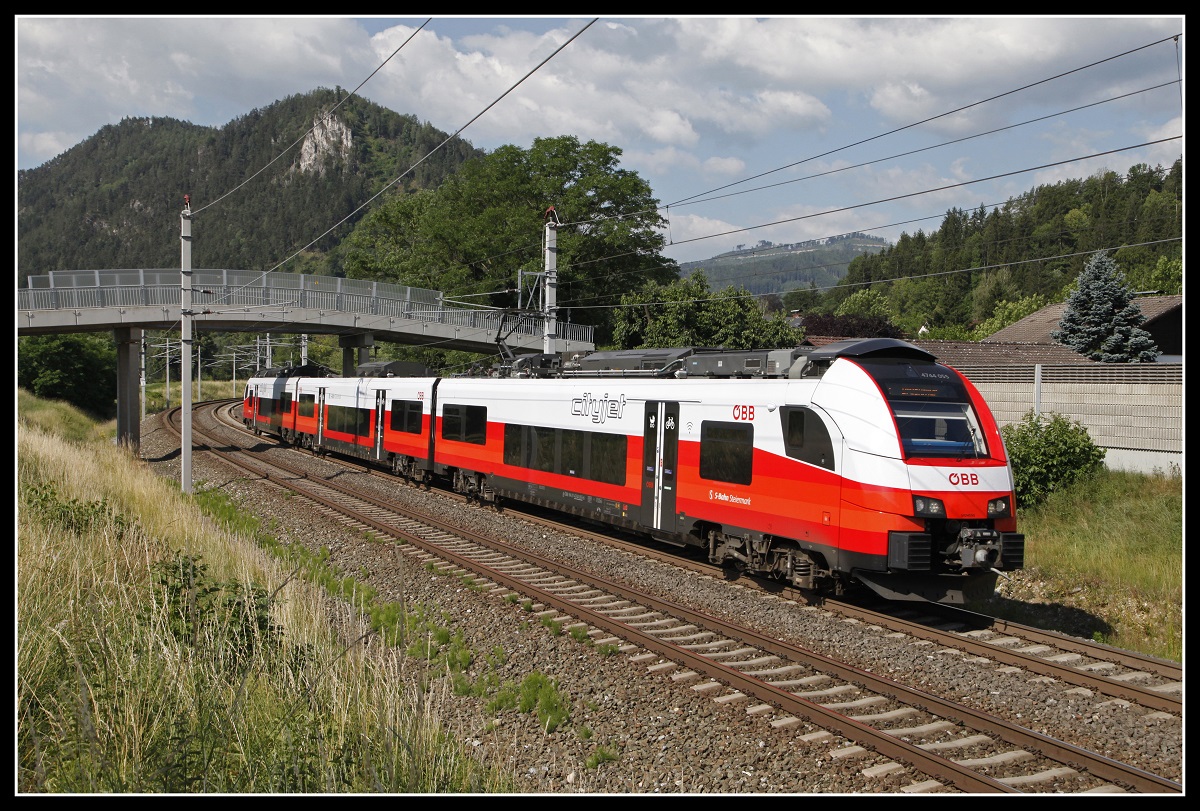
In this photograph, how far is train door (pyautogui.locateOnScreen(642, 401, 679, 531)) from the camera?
507 inches

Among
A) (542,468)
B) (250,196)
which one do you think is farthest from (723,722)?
(250,196)

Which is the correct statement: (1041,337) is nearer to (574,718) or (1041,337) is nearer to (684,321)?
(684,321)

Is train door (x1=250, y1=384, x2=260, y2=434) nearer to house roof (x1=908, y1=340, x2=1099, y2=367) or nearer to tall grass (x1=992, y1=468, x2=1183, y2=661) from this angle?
house roof (x1=908, y1=340, x2=1099, y2=367)

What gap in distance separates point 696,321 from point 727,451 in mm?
27140

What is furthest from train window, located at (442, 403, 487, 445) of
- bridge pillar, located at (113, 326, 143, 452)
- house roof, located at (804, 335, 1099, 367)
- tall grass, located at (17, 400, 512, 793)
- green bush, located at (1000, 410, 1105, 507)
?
bridge pillar, located at (113, 326, 143, 452)

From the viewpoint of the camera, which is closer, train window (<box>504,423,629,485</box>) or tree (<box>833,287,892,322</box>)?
train window (<box>504,423,629,485</box>)

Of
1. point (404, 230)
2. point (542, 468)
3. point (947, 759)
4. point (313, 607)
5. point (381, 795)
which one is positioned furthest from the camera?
point (404, 230)

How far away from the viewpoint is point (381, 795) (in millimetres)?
4418

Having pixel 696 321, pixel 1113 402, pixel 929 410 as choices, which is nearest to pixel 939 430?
pixel 929 410

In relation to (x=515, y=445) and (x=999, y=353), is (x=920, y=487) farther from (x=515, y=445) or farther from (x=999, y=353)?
(x=999, y=353)

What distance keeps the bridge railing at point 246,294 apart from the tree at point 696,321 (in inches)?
138

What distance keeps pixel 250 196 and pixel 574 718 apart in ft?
658

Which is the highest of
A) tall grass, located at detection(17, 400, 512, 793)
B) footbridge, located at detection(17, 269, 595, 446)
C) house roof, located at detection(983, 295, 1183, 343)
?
house roof, located at detection(983, 295, 1183, 343)

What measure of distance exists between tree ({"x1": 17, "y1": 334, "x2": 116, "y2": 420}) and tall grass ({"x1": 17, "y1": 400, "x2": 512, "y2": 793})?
4683cm
